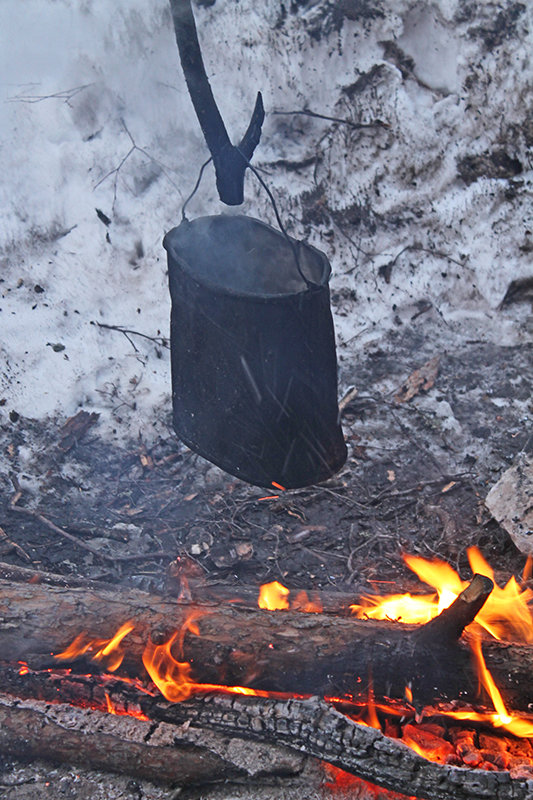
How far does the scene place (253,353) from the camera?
2.71m

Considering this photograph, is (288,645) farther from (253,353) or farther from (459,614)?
(253,353)

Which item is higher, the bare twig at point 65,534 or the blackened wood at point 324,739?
the bare twig at point 65,534

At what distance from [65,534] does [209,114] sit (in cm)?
236

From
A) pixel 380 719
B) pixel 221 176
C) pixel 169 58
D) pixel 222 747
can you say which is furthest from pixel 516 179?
pixel 222 747

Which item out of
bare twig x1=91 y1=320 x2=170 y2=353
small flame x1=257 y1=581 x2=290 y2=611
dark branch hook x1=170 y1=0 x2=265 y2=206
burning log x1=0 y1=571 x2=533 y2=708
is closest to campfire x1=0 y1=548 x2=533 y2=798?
burning log x1=0 y1=571 x2=533 y2=708

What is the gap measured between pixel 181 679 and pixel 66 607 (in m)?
0.54

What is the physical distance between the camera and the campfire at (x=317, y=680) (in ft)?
7.32

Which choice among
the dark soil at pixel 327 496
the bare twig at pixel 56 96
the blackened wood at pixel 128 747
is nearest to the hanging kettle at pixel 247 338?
the dark soil at pixel 327 496

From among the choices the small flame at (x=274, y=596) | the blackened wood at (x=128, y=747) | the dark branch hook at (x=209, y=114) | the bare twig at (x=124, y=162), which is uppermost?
the bare twig at (x=124, y=162)

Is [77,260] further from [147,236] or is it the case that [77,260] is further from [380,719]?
[380,719]

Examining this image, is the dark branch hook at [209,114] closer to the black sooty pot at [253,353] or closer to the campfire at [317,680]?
the black sooty pot at [253,353]

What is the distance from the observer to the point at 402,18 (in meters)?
4.83

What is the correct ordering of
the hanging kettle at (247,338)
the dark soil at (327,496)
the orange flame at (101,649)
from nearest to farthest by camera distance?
the orange flame at (101,649) < the hanging kettle at (247,338) < the dark soil at (327,496)

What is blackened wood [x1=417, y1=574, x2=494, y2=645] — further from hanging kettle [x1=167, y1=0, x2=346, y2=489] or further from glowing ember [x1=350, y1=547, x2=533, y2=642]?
hanging kettle [x1=167, y1=0, x2=346, y2=489]
